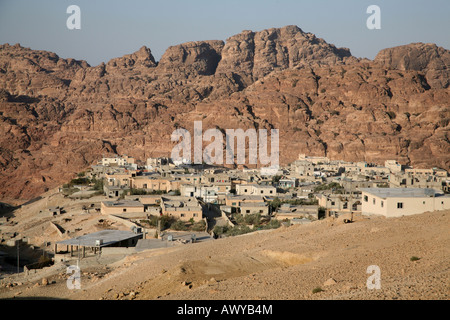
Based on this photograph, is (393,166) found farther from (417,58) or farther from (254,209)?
(417,58)

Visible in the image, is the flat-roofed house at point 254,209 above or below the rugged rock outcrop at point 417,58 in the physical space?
below

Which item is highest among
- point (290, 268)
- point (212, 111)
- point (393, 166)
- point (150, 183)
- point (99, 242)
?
point (212, 111)

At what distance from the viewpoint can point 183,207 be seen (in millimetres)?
33844

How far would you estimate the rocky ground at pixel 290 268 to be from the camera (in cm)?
1129

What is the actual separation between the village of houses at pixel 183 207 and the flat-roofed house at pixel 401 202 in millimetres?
43

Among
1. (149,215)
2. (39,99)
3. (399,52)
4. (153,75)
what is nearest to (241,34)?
(153,75)

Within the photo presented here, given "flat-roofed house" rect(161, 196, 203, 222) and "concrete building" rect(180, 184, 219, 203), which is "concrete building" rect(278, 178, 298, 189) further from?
"flat-roofed house" rect(161, 196, 203, 222)

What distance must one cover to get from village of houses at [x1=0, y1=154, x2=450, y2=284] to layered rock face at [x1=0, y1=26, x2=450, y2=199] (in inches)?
715

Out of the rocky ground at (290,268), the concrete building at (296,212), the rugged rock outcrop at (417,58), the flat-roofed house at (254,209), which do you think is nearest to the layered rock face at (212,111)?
the rugged rock outcrop at (417,58)

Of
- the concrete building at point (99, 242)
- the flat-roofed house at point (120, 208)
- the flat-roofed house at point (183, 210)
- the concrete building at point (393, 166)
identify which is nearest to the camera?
the concrete building at point (99, 242)

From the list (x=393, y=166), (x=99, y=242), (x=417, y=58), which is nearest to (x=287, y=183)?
(x=393, y=166)

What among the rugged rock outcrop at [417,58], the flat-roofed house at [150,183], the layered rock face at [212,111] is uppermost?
the rugged rock outcrop at [417,58]

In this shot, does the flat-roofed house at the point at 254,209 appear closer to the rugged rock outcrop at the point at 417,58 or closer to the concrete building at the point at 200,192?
the concrete building at the point at 200,192

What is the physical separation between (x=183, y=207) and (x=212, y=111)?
51263 millimetres
